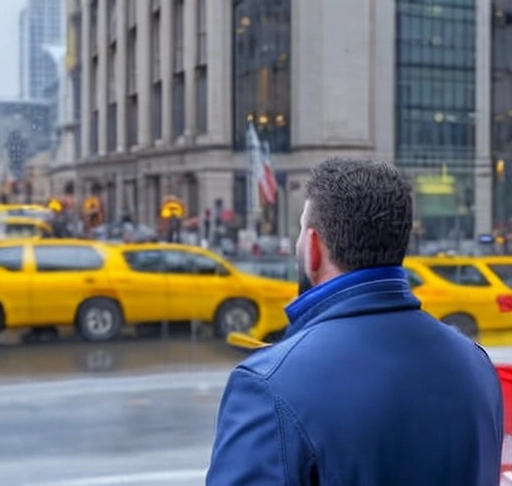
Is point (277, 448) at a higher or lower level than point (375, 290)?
lower

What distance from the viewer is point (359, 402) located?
1564 mm

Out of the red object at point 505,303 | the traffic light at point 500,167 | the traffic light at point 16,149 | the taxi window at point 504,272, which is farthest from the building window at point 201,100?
the red object at point 505,303

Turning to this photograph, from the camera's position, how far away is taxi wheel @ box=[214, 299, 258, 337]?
39.8ft

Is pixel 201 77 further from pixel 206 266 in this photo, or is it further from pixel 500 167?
pixel 500 167

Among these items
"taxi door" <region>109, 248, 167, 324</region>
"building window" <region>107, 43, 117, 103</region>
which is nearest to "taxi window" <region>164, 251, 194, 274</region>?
"taxi door" <region>109, 248, 167, 324</region>

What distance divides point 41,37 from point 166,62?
5.35 ft

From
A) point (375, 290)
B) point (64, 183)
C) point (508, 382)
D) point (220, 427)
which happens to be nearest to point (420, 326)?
point (375, 290)

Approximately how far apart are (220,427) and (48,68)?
1206 cm

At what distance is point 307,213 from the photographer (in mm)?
1732

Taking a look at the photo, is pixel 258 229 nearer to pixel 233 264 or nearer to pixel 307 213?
pixel 233 264

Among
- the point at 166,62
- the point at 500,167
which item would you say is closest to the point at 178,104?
the point at 166,62

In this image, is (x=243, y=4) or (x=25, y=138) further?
(x=243, y=4)

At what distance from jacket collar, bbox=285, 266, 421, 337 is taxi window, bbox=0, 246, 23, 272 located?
9.98 meters

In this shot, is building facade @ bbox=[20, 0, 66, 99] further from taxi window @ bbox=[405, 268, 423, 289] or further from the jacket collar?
the jacket collar
